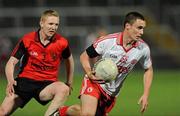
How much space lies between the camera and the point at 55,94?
10188 millimetres

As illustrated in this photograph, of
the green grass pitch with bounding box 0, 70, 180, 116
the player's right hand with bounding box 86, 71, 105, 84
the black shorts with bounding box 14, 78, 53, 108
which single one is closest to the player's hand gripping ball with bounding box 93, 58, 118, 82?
the player's right hand with bounding box 86, 71, 105, 84

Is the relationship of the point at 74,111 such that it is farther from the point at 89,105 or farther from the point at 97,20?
the point at 97,20

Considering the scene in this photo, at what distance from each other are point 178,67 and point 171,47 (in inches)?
64.3

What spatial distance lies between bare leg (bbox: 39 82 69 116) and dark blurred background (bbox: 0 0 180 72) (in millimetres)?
17426

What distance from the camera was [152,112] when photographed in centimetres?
1441

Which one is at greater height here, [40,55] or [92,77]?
[40,55]

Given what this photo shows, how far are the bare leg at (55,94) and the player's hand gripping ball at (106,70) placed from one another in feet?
2.06

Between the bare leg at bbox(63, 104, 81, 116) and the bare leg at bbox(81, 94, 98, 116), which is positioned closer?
the bare leg at bbox(81, 94, 98, 116)

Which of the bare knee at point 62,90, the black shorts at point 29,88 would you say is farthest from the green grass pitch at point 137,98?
the bare knee at point 62,90

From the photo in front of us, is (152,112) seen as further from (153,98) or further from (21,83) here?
(21,83)

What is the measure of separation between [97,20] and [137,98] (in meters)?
13.3

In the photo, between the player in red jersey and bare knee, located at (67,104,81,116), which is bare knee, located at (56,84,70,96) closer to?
the player in red jersey

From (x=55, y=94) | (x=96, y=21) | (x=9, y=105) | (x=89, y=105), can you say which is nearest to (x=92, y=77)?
(x=89, y=105)

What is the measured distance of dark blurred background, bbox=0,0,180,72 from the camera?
29.5 metres
